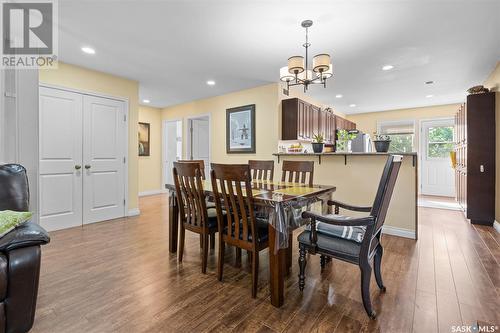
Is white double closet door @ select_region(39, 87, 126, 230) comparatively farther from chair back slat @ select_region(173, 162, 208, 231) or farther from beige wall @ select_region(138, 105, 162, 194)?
chair back slat @ select_region(173, 162, 208, 231)

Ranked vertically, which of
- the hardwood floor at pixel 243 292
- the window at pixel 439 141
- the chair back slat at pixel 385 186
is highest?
the window at pixel 439 141

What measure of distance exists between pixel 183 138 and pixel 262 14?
433 centimetres

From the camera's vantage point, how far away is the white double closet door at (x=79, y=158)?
3.50 metres

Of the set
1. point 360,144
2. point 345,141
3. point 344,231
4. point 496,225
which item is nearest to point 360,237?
point 344,231

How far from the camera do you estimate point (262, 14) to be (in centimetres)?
238

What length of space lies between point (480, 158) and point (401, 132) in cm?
352

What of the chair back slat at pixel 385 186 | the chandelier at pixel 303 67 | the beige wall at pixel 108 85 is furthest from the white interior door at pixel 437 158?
the beige wall at pixel 108 85

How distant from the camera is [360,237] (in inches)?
67.5

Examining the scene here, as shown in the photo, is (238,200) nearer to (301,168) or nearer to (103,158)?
(301,168)

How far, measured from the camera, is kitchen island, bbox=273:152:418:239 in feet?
10.6

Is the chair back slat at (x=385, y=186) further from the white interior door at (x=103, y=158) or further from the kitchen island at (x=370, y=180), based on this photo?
the white interior door at (x=103, y=158)

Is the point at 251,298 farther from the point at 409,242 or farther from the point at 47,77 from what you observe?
the point at 47,77

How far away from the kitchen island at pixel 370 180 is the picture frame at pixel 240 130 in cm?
105

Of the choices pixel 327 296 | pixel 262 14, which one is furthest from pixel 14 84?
pixel 327 296
